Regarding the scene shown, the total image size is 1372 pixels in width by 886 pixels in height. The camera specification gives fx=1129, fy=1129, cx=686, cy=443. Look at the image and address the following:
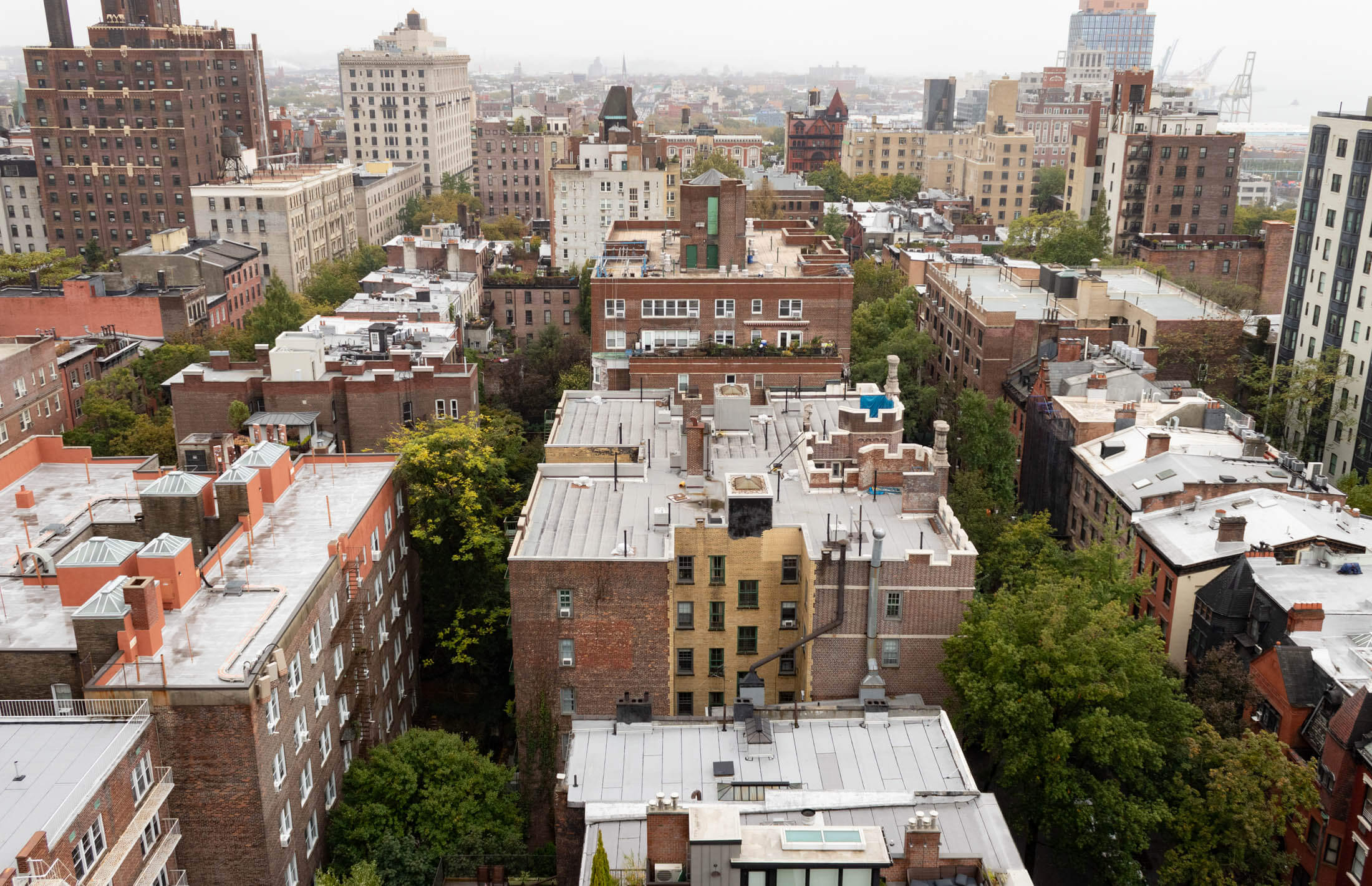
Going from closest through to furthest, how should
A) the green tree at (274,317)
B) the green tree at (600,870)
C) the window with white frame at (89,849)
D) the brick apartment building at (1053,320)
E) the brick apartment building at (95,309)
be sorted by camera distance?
the green tree at (600,870), the window with white frame at (89,849), the brick apartment building at (1053,320), the green tree at (274,317), the brick apartment building at (95,309)

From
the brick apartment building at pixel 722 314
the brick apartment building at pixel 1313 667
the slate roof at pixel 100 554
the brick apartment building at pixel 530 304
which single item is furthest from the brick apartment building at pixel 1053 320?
the slate roof at pixel 100 554

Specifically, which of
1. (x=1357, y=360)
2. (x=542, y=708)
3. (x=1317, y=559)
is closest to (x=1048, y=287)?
(x=1357, y=360)

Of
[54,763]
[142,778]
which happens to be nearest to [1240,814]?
[142,778]

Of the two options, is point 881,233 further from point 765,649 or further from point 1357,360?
point 765,649

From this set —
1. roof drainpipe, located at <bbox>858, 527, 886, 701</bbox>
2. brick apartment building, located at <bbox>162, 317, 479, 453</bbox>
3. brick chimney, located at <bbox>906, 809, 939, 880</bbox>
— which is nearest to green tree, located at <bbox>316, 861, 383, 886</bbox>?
brick chimney, located at <bbox>906, 809, 939, 880</bbox>

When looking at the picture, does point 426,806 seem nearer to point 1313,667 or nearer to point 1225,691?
point 1225,691

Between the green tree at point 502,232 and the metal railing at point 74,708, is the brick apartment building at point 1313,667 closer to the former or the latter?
the metal railing at point 74,708

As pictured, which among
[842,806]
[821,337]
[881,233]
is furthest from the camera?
[881,233]
